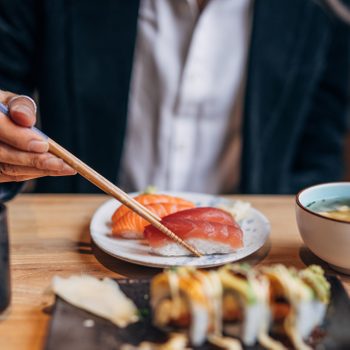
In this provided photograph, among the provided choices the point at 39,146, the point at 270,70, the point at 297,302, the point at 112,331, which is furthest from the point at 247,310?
the point at 270,70

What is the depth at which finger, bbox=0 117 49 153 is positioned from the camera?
2.93 ft

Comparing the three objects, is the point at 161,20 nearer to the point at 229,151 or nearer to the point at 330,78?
the point at 229,151

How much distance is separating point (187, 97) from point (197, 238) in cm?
76

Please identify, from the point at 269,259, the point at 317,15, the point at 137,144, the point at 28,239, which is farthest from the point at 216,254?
the point at 317,15

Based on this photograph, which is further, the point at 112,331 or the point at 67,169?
the point at 67,169

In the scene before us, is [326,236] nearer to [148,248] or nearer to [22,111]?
[148,248]

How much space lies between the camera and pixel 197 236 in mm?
945

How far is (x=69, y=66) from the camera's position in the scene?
1.61m

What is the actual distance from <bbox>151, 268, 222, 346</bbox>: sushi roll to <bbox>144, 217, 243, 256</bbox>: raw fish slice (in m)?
0.21

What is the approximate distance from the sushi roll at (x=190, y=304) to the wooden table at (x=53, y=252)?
0.58ft

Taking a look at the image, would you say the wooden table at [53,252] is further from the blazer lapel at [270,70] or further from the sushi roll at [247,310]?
the blazer lapel at [270,70]

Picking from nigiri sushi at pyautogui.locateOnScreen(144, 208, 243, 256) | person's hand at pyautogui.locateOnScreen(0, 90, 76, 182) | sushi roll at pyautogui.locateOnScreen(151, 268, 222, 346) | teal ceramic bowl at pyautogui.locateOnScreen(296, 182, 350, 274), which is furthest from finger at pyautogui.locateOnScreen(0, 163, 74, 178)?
teal ceramic bowl at pyautogui.locateOnScreen(296, 182, 350, 274)

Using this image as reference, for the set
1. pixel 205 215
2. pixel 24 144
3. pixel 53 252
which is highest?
pixel 24 144

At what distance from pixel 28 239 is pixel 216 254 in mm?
385
